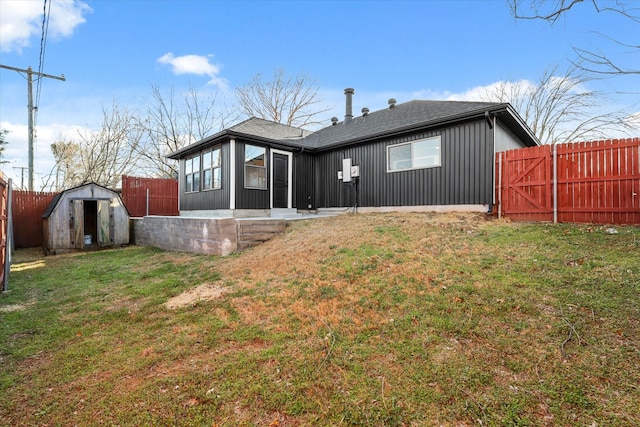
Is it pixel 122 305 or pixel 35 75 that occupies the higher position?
pixel 35 75

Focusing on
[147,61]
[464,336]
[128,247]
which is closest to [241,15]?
[147,61]

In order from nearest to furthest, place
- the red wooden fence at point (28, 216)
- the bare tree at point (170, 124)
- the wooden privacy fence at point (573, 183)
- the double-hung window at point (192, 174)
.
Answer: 1. the wooden privacy fence at point (573, 183)
2. the red wooden fence at point (28, 216)
3. the double-hung window at point (192, 174)
4. the bare tree at point (170, 124)

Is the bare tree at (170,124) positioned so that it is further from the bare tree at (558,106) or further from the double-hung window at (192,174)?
the bare tree at (558,106)

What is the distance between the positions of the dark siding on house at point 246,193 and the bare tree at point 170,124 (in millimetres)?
12595

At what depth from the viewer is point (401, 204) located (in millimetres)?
9211

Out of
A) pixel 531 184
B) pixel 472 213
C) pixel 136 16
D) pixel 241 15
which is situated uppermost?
pixel 241 15

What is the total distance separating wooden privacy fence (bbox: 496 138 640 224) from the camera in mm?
5648

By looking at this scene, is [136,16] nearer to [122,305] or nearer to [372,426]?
[122,305]

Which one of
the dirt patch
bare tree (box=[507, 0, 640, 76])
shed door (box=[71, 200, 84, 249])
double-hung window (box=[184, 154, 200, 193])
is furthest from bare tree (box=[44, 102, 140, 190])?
bare tree (box=[507, 0, 640, 76])

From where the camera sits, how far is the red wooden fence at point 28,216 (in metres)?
10.4

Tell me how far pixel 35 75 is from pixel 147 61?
15.0 ft

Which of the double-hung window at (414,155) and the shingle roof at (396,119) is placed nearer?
the shingle roof at (396,119)

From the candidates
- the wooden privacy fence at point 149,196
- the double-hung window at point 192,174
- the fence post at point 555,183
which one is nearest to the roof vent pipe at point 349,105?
the double-hung window at point 192,174

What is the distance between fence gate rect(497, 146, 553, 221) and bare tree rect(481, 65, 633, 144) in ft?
36.1
